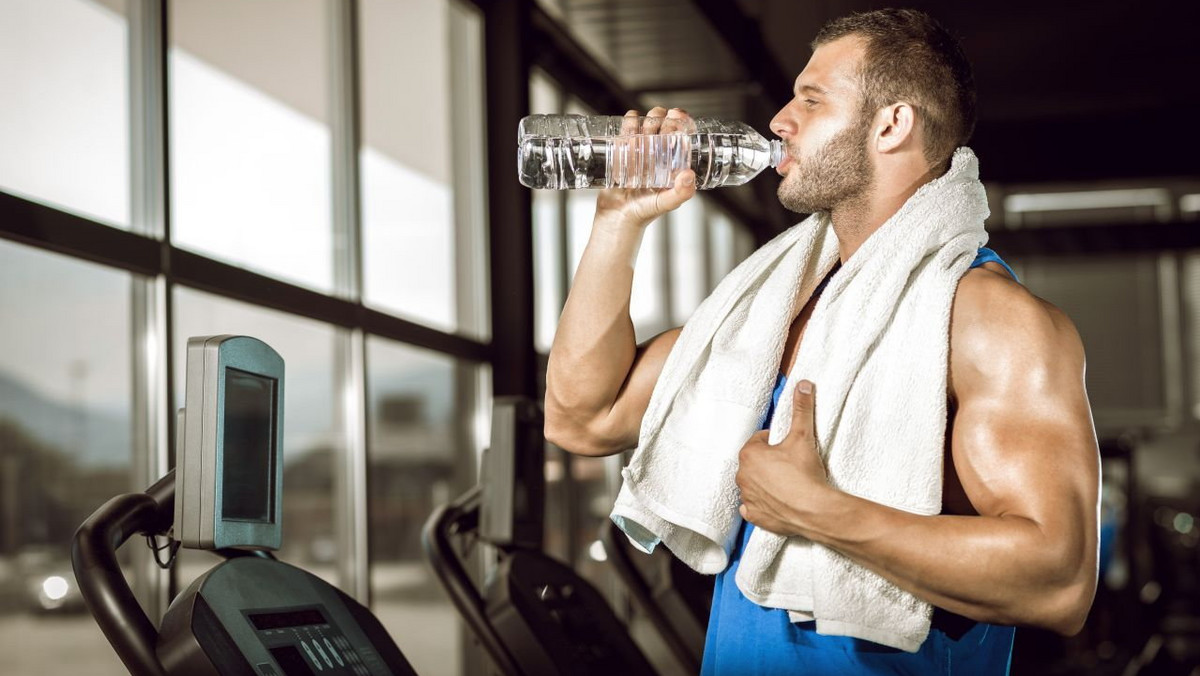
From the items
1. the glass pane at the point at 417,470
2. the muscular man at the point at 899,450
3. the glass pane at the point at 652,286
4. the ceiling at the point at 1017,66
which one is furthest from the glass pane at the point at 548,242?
the muscular man at the point at 899,450

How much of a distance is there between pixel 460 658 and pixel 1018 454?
3641mm

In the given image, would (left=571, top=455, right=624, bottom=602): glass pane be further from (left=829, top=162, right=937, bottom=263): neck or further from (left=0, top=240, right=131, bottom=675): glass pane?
(left=829, top=162, right=937, bottom=263): neck

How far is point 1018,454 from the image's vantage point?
1261 millimetres

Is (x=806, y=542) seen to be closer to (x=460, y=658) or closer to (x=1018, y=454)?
(x=1018, y=454)

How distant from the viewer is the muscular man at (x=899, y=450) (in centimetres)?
124

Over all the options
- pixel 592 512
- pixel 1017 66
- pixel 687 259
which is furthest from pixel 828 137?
pixel 1017 66

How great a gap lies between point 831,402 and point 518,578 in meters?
1.29

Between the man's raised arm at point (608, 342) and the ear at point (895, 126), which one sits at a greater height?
the ear at point (895, 126)

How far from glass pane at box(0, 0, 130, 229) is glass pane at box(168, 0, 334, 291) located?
21 centimetres

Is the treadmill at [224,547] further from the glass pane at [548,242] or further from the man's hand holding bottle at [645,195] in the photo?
the glass pane at [548,242]

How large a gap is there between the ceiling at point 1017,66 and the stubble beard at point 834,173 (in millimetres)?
3062

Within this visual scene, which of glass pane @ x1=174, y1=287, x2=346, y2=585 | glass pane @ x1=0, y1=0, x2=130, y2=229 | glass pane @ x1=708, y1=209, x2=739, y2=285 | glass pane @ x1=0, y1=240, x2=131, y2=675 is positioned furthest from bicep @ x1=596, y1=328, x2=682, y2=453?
glass pane @ x1=708, y1=209, x2=739, y2=285

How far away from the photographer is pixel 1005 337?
1.32m

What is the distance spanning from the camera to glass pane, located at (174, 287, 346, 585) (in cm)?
405
